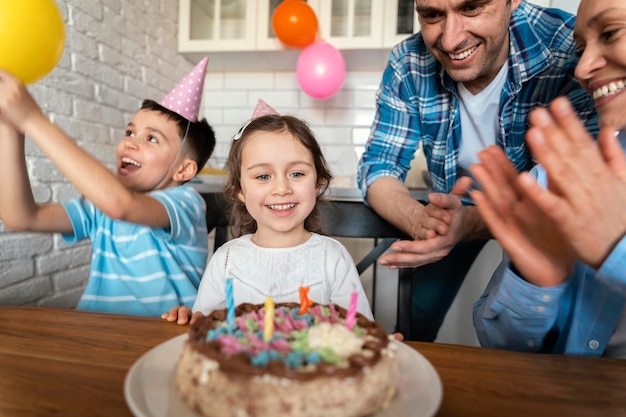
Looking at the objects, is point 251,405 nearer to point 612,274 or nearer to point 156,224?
point 612,274

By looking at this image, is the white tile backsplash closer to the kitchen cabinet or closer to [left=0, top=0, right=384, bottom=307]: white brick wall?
[left=0, top=0, right=384, bottom=307]: white brick wall

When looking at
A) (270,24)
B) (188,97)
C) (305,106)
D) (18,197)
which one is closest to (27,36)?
(18,197)

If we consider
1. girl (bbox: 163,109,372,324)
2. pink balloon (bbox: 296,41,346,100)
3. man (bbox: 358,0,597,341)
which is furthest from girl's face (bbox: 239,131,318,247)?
pink balloon (bbox: 296,41,346,100)

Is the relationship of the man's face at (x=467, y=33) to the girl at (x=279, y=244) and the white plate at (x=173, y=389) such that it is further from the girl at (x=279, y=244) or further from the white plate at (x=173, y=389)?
the white plate at (x=173, y=389)

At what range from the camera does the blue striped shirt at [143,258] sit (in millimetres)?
1252

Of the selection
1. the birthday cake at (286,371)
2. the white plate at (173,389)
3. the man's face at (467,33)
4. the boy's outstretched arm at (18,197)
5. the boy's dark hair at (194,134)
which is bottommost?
the white plate at (173,389)

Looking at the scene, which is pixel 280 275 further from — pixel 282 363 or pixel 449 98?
pixel 449 98

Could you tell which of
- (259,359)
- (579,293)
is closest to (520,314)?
(579,293)

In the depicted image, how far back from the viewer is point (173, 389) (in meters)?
0.48

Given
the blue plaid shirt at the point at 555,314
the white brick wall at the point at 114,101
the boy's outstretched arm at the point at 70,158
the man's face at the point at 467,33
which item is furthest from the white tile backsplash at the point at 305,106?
the blue plaid shirt at the point at 555,314

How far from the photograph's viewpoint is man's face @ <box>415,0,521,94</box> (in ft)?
4.11

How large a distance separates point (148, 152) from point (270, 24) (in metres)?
1.71

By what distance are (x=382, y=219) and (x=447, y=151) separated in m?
0.35

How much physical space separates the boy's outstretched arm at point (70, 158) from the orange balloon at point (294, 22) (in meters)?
1.68
